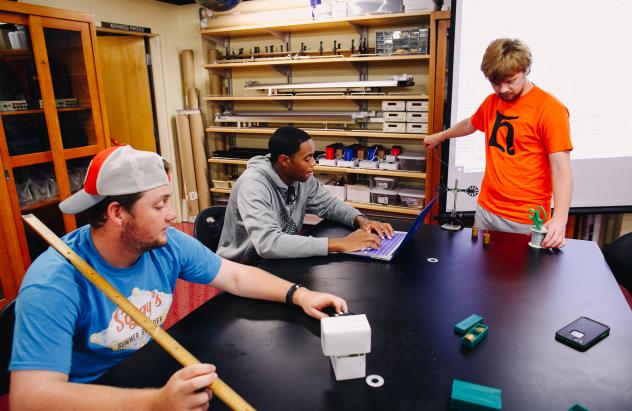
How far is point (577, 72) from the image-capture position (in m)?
2.65

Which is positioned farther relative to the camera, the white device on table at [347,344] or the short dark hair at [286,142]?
the short dark hair at [286,142]

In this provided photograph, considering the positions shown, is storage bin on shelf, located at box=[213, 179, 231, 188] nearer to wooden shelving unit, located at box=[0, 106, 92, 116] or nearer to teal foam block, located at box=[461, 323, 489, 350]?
wooden shelving unit, located at box=[0, 106, 92, 116]

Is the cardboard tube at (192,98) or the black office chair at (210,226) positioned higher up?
the cardboard tube at (192,98)

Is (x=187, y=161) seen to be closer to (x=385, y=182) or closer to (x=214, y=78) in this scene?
(x=214, y=78)

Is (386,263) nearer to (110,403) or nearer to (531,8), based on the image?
(110,403)

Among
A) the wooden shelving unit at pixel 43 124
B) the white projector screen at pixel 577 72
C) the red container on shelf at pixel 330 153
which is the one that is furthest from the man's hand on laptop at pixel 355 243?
the wooden shelving unit at pixel 43 124

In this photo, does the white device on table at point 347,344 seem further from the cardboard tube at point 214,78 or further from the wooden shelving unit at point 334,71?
the cardboard tube at point 214,78

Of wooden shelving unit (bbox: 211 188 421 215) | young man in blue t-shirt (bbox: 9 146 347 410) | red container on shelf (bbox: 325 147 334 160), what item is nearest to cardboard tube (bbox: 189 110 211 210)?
red container on shelf (bbox: 325 147 334 160)

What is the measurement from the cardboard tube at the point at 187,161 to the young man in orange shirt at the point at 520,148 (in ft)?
10.3

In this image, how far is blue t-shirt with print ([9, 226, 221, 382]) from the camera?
0.87 metres

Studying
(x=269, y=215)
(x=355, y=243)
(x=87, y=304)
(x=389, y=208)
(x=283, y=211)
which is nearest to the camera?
(x=87, y=304)

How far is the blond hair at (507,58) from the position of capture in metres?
1.73

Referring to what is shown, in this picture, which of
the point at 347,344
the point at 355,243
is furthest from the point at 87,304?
the point at 355,243

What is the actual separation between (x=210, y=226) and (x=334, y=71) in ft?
8.27
